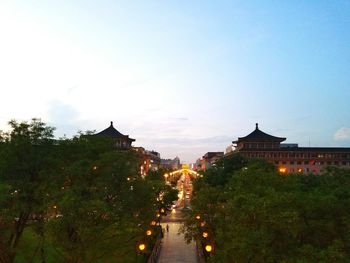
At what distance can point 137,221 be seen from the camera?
28688 mm

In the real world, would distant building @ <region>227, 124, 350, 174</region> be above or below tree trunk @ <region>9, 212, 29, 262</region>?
above

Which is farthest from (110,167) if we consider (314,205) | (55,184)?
(314,205)

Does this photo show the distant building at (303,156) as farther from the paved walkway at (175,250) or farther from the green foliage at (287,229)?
the green foliage at (287,229)

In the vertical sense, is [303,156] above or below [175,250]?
above

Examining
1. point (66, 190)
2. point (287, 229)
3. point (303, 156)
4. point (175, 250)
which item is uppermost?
point (303, 156)

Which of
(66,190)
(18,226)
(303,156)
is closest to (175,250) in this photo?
(18,226)

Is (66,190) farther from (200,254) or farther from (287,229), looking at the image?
(200,254)

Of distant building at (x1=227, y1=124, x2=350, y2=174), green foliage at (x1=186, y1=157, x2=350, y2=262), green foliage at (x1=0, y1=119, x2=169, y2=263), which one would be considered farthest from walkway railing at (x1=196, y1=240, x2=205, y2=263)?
distant building at (x1=227, y1=124, x2=350, y2=174)

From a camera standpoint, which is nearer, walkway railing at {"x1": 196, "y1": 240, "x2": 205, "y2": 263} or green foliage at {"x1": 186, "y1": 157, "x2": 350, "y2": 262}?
green foliage at {"x1": 186, "y1": 157, "x2": 350, "y2": 262}

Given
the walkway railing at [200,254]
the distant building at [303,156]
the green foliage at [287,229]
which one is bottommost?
the walkway railing at [200,254]

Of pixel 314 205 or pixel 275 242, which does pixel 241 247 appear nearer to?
pixel 275 242

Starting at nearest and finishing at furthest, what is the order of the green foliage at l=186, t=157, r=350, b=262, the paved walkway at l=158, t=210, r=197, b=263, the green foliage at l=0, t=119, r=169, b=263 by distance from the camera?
1. the green foliage at l=186, t=157, r=350, b=262
2. the green foliage at l=0, t=119, r=169, b=263
3. the paved walkway at l=158, t=210, r=197, b=263

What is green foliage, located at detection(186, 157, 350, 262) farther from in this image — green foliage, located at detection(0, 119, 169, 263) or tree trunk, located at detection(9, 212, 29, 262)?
tree trunk, located at detection(9, 212, 29, 262)

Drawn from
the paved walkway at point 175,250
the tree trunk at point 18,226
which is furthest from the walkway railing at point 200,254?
the tree trunk at point 18,226
